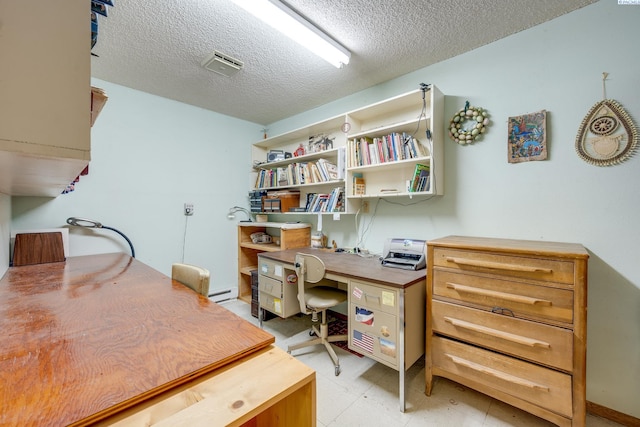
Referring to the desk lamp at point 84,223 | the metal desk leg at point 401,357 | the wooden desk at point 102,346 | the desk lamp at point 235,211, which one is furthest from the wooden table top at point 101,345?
the desk lamp at point 235,211

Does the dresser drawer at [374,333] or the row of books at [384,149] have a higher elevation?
the row of books at [384,149]

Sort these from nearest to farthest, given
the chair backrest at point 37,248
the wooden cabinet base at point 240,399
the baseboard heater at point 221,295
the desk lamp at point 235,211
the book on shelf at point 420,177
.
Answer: the wooden cabinet base at point 240,399, the chair backrest at point 37,248, the book on shelf at point 420,177, the baseboard heater at point 221,295, the desk lamp at point 235,211

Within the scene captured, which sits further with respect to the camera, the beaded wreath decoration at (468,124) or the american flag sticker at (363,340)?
the beaded wreath decoration at (468,124)

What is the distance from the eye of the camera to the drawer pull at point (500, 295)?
132 cm

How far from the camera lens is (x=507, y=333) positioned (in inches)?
55.1

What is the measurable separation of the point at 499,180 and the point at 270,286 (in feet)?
6.95

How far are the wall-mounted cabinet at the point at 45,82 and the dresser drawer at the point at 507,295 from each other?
5.84 feet

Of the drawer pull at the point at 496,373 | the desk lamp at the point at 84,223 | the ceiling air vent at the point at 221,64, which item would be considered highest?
the ceiling air vent at the point at 221,64

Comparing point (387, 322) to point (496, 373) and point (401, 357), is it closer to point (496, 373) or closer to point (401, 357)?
point (401, 357)

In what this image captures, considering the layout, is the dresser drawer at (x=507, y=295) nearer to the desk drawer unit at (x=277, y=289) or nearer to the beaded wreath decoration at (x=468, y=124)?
the beaded wreath decoration at (x=468, y=124)

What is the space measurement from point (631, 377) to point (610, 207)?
39.2 inches

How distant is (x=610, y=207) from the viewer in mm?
1541

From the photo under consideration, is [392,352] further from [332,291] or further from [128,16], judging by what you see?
[128,16]

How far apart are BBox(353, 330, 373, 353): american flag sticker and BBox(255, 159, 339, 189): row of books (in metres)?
1.52
